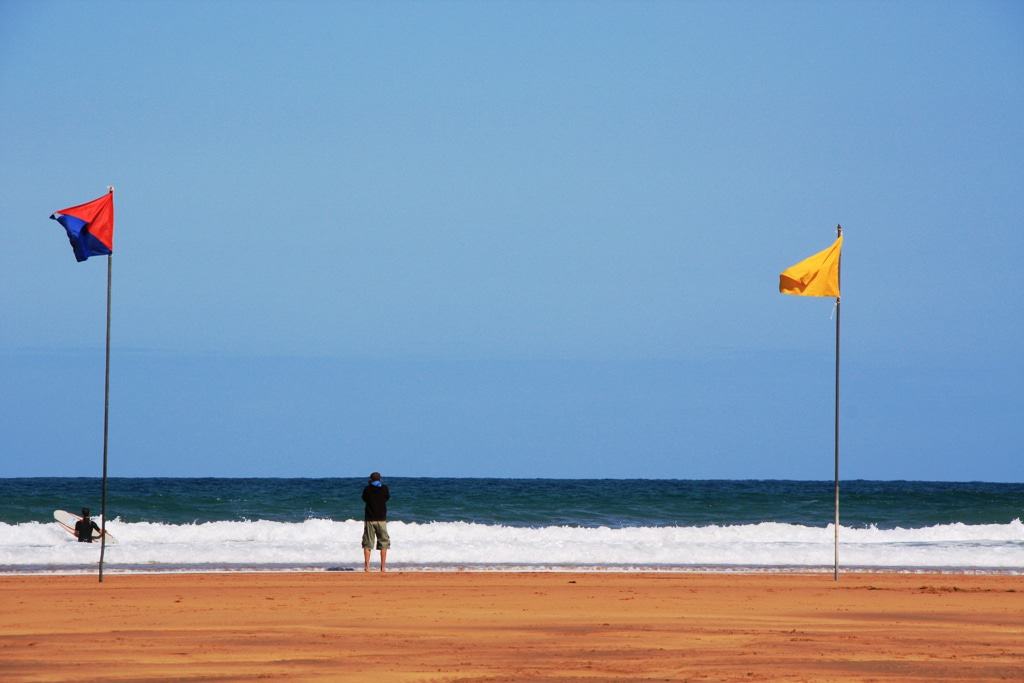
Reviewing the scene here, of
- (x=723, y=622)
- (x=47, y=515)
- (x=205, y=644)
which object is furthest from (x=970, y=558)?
(x=47, y=515)

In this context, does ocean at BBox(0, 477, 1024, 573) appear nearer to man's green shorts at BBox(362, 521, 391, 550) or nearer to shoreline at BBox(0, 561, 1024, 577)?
shoreline at BBox(0, 561, 1024, 577)

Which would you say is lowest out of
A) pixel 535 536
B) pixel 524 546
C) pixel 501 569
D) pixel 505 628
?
pixel 535 536

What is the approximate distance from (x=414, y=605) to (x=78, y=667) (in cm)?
542

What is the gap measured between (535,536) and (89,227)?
19.0m

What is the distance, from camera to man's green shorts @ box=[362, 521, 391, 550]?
21.0 metres

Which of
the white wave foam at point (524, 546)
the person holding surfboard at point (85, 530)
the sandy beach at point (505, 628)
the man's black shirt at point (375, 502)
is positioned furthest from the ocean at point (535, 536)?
Answer: the sandy beach at point (505, 628)

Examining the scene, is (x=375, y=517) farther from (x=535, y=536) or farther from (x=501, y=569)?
(x=535, y=536)

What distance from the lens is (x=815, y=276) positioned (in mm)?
17500

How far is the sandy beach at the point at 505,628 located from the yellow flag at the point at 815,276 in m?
4.26

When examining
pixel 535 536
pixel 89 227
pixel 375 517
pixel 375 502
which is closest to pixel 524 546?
pixel 535 536

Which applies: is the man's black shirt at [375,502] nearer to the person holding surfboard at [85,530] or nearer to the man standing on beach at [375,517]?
the man standing on beach at [375,517]

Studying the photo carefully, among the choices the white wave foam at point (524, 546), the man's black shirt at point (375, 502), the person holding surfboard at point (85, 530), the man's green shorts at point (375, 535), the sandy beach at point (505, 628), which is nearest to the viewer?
the sandy beach at point (505, 628)

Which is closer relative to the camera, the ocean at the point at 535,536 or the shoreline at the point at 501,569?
the shoreline at the point at 501,569

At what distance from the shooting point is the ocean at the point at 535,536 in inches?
942
